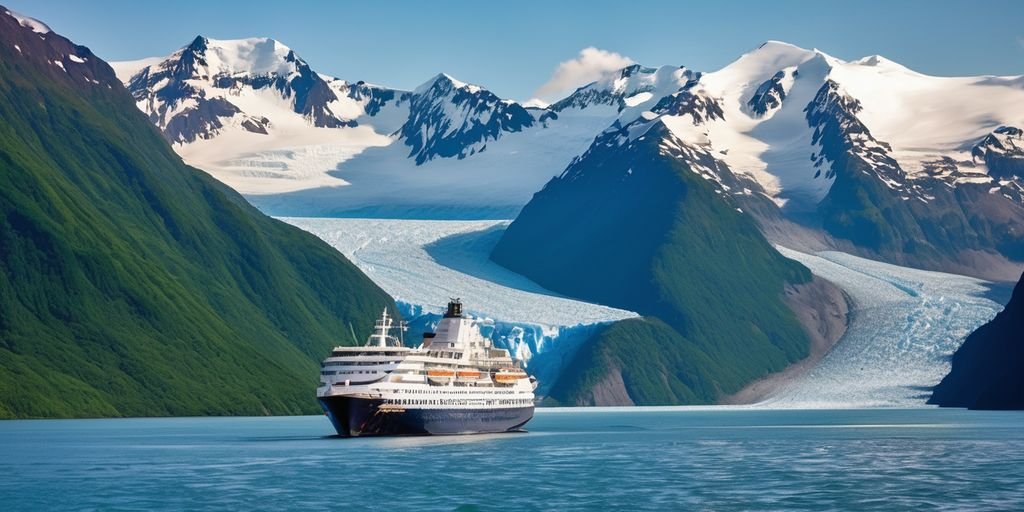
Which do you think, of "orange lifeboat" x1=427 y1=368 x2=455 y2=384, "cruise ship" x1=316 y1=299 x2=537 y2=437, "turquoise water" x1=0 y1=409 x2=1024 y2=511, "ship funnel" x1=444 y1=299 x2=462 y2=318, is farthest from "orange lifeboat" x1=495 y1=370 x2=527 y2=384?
"orange lifeboat" x1=427 y1=368 x2=455 y2=384

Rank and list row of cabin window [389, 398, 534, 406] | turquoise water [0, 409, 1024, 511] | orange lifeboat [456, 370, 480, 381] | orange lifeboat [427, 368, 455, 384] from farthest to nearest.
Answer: orange lifeboat [456, 370, 480, 381] → orange lifeboat [427, 368, 455, 384] → row of cabin window [389, 398, 534, 406] → turquoise water [0, 409, 1024, 511]

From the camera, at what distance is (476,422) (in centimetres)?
15588

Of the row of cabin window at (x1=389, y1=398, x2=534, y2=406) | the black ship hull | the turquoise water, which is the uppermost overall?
the row of cabin window at (x1=389, y1=398, x2=534, y2=406)

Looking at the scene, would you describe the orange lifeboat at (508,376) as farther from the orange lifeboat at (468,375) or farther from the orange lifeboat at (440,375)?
the orange lifeboat at (440,375)

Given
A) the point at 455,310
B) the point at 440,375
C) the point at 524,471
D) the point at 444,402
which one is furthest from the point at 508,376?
the point at 524,471

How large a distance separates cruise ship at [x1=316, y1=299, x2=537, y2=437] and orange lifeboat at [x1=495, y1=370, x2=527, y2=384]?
94mm

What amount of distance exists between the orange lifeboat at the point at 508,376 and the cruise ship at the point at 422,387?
9 centimetres

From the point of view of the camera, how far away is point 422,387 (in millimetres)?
147625

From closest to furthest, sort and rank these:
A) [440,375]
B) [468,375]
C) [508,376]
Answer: [440,375] < [468,375] < [508,376]

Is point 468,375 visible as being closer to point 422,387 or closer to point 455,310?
point 455,310

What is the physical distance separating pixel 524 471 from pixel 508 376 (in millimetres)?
54367

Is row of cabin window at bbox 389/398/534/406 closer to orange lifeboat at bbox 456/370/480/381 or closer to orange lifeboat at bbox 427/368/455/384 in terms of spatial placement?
orange lifeboat at bbox 427/368/455/384

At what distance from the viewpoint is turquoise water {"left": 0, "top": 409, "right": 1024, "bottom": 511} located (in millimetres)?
89750

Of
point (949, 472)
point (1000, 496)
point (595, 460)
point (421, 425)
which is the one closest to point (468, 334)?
point (421, 425)
